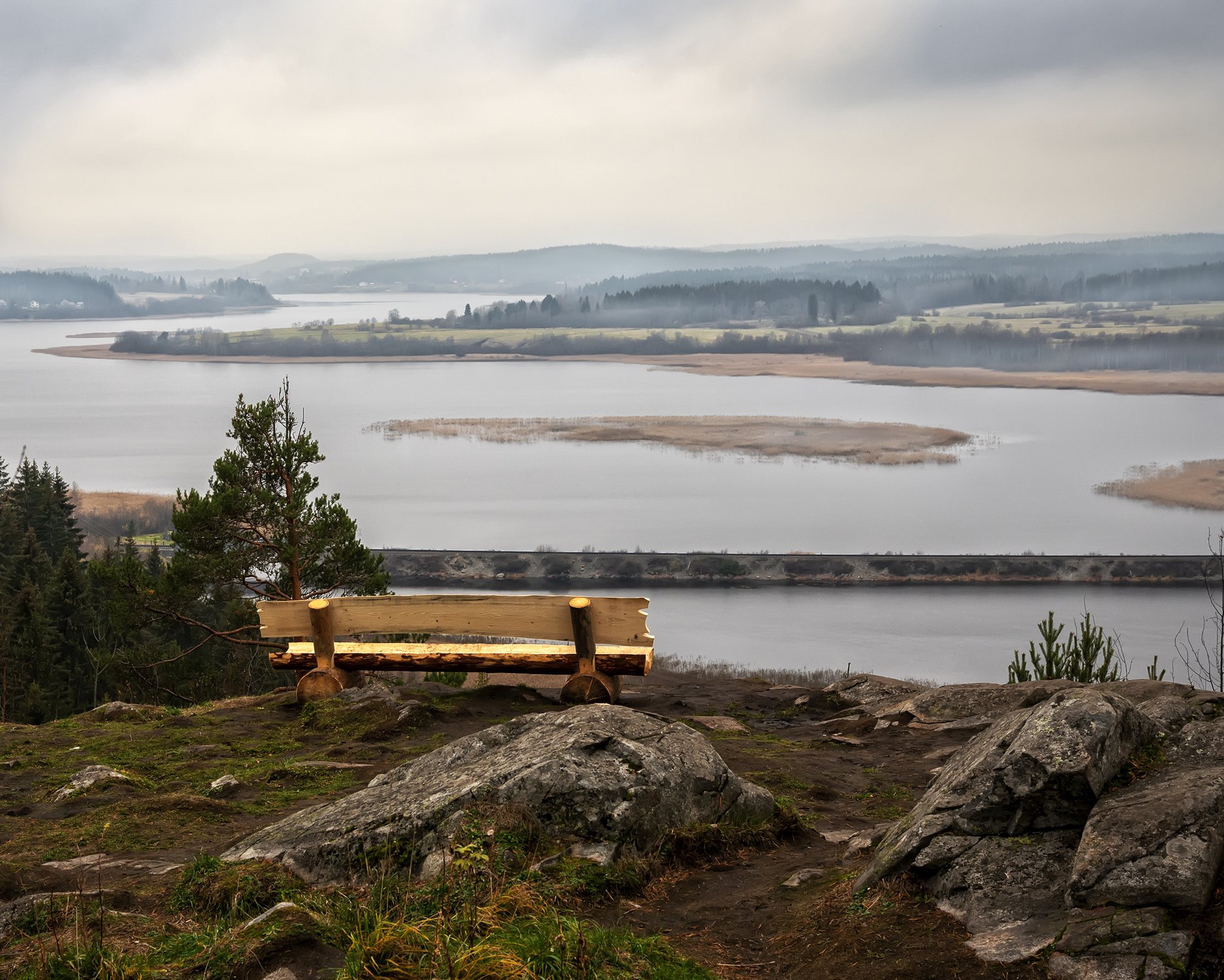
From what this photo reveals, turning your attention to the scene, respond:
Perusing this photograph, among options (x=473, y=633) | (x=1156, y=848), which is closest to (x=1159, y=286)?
A: (x=473, y=633)

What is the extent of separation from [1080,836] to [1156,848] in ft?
1.21

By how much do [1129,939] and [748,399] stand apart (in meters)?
100

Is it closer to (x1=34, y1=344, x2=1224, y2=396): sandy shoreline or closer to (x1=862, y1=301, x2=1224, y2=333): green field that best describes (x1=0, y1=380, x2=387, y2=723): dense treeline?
(x1=34, y1=344, x2=1224, y2=396): sandy shoreline

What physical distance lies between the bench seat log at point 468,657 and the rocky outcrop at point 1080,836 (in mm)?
4199

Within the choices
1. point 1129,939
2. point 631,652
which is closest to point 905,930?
point 1129,939

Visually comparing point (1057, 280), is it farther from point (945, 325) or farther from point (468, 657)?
point (468, 657)

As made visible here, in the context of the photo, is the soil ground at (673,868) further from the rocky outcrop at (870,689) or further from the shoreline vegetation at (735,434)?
the shoreline vegetation at (735,434)

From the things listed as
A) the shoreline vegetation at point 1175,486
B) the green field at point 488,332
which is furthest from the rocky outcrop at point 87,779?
the green field at point 488,332

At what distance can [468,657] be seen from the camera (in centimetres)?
910

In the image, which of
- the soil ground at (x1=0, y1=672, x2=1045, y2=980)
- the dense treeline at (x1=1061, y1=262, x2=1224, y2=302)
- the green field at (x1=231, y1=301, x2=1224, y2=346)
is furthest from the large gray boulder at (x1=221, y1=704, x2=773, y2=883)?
the dense treeline at (x1=1061, y1=262, x2=1224, y2=302)

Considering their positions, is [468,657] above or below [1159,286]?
below

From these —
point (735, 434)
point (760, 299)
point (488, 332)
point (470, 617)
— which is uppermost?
point (760, 299)

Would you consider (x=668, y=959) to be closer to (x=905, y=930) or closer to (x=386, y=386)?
(x=905, y=930)

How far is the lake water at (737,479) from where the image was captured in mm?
40375
